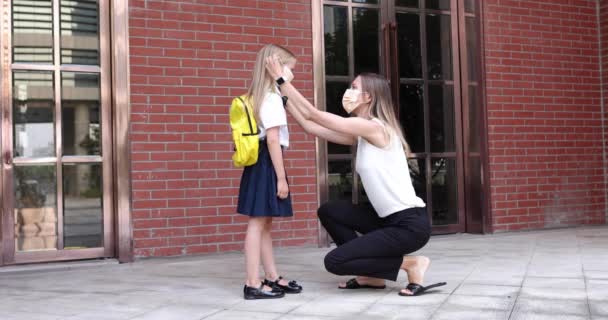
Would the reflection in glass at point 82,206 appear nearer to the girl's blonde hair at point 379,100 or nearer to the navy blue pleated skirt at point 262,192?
the navy blue pleated skirt at point 262,192

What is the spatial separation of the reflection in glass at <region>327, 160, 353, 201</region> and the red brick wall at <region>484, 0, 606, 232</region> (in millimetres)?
1560

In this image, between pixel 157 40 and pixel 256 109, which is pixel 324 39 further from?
pixel 256 109

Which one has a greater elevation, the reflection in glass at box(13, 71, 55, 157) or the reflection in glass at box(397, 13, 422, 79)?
the reflection in glass at box(397, 13, 422, 79)

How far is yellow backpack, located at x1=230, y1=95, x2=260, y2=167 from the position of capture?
3.38m

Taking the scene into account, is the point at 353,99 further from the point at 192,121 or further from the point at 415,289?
the point at 192,121

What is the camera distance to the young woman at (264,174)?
3.39 m

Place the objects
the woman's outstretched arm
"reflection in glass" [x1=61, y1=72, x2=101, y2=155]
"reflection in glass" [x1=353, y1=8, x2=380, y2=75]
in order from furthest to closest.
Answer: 1. "reflection in glass" [x1=353, y1=8, x2=380, y2=75]
2. "reflection in glass" [x1=61, y1=72, x2=101, y2=155]
3. the woman's outstretched arm

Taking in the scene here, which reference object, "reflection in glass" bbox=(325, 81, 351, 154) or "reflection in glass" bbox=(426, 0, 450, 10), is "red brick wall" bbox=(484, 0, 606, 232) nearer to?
"reflection in glass" bbox=(426, 0, 450, 10)

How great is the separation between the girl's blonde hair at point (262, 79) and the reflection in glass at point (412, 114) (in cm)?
303

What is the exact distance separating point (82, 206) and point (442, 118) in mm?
3521

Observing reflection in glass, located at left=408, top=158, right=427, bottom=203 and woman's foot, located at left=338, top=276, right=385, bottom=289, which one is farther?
reflection in glass, located at left=408, top=158, right=427, bottom=203

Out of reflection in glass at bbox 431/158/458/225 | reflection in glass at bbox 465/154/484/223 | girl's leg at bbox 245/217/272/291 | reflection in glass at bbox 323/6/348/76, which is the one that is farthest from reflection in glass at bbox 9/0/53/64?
reflection in glass at bbox 465/154/484/223

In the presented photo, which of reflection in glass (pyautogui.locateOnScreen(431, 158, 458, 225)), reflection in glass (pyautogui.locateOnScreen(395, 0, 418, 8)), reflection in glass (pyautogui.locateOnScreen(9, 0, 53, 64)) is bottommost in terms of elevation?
reflection in glass (pyautogui.locateOnScreen(431, 158, 458, 225))

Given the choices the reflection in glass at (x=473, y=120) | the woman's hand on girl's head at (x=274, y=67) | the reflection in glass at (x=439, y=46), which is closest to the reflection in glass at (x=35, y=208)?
the woman's hand on girl's head at (x=274, y=67)
